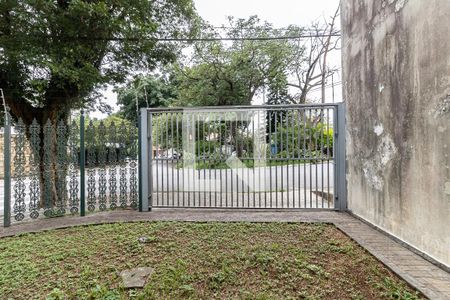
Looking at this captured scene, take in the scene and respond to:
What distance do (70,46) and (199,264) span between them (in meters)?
4.61

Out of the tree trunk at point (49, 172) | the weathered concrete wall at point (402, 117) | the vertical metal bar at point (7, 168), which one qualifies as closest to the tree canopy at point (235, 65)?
the weathered concrete wall at point (402, 117)

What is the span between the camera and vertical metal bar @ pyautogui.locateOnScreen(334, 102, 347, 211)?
16.4ft

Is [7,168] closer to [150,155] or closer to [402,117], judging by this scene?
[150,155]

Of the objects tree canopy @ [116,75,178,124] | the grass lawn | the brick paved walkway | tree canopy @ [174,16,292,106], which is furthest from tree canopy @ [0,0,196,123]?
tree canopy @ [116,75,178,124]

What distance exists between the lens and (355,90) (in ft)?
14.9

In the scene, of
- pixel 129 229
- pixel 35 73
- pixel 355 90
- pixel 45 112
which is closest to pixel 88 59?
pixel 35 73

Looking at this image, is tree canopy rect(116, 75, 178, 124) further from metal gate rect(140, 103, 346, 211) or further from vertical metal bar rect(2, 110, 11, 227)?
vertical metal bar rect(2, 110, 11, 227)

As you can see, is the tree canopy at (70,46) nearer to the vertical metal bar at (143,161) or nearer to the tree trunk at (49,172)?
the tree trunk at (49,172)

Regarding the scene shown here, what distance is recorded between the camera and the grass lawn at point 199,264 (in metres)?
2.48

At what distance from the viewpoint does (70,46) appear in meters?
4.99

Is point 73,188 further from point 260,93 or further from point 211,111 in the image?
point 260,93

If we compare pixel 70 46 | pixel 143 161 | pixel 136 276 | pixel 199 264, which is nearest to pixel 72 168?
pixel 143 161

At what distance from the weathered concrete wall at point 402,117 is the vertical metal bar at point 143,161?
387 centimetres

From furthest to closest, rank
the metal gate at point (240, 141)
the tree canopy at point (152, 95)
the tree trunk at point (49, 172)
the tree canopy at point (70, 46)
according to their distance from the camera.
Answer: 1. the tree canopy at point (152, 95)
2. the metal gate at point (240, 141)
3. the tree trunk at point (49, 172)
4. the tree canopy at point (70, 46)
